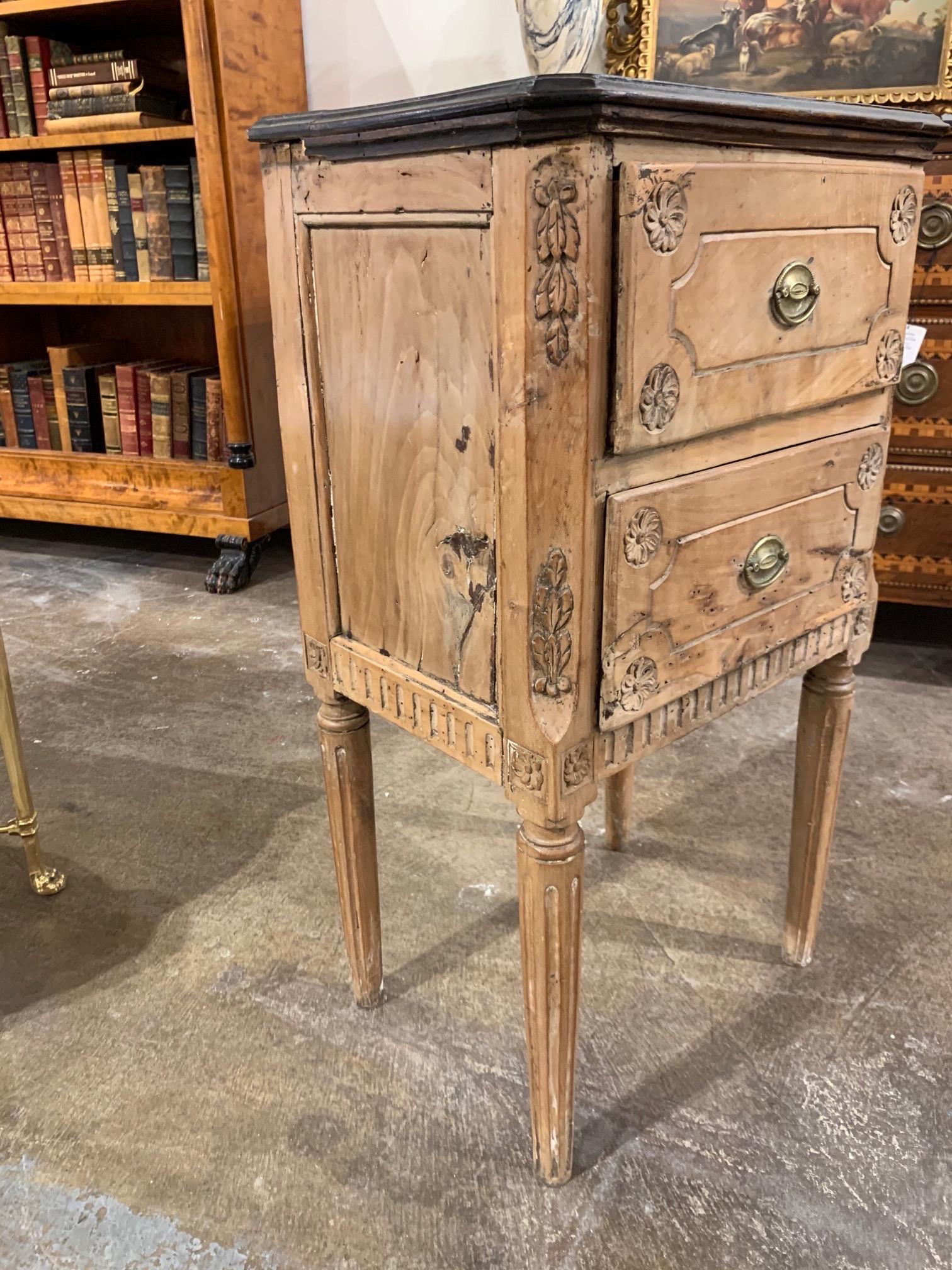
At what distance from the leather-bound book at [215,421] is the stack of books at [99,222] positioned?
0.29 metres

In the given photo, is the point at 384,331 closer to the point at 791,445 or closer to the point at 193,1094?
the point at 791,445

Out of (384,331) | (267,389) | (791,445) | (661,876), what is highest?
(384,331)

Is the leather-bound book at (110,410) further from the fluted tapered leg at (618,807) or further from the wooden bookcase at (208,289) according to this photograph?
the fluted tapered leg at (618,807)

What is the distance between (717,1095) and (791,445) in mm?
730

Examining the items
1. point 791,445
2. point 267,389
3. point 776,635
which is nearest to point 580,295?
point 791,445

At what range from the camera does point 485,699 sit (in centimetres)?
88

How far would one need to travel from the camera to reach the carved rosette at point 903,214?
0.93m

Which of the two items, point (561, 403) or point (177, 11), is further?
point (177, 11)

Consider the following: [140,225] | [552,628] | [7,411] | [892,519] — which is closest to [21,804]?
[552,628]

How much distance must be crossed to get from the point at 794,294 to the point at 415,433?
1.15 feet

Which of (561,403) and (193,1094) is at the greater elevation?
(561,403)

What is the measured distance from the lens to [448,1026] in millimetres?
1212

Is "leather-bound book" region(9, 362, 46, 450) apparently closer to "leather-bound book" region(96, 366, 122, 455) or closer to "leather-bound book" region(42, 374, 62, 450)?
"leather-bound book" region(42, 374, 62, 450)

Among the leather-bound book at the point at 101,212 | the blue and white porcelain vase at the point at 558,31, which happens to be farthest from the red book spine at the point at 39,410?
the blue and white porcelain vase at the point at 558,31
